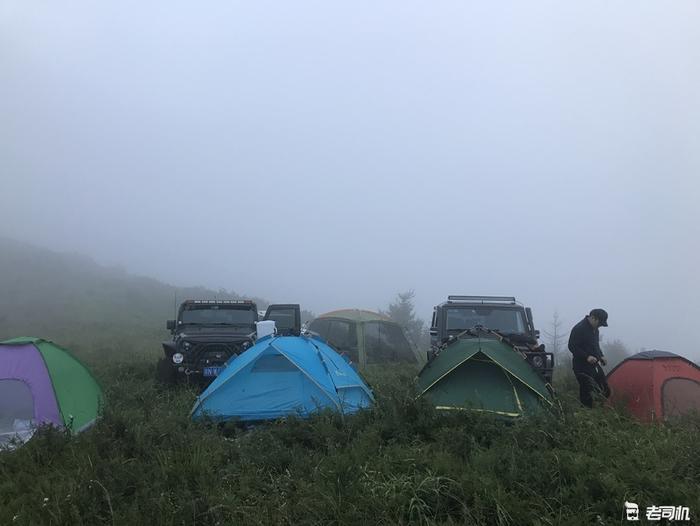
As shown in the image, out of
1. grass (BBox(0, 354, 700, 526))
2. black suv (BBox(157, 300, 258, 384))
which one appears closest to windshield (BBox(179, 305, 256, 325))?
black suv (BBox(157, 300, 258, 384))

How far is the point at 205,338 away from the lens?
11.6 metres

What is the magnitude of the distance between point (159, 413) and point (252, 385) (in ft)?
4.69

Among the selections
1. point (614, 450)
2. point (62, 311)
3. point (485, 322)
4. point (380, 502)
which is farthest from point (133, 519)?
point (62, 311)

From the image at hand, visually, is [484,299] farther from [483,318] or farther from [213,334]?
[213,334]

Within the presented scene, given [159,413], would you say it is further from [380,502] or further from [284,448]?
[380,502]

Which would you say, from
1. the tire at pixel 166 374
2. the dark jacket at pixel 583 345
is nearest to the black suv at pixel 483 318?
the dark jacket at pixel 583 345

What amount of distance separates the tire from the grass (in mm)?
4236

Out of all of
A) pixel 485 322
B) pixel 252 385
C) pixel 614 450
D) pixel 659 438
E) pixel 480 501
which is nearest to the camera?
A: pixel 480 501

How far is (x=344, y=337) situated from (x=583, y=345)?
7.67m

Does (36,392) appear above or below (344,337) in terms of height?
above

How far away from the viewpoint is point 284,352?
8.45 meters

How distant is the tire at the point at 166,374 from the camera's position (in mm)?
11156

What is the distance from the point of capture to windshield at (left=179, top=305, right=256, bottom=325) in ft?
43.0

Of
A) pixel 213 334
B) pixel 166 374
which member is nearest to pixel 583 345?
pixel 213 334
